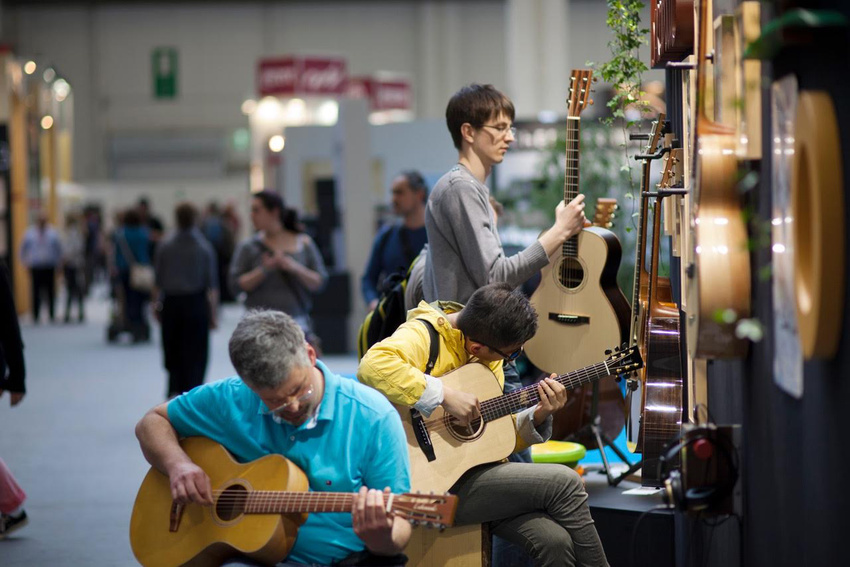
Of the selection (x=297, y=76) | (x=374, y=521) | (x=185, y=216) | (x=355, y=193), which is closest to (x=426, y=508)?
(x=374, y=521)

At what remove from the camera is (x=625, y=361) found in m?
3.48

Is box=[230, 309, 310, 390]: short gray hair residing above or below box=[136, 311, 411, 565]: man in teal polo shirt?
above

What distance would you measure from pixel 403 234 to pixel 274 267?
75 centimetres

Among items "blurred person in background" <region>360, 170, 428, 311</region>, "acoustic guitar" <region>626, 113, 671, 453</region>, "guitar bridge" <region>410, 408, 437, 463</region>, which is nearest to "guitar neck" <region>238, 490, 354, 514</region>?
"guitar bridge" <region>410, 408, 437, 463</region>

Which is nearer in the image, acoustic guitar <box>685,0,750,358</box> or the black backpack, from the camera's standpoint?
acoustic guitar <box>685,0,750,358</box>

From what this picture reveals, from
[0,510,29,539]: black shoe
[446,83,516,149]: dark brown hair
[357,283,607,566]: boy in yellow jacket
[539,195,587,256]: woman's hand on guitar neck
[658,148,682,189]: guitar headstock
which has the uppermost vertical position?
[446,83,516,149]: dark brown hair

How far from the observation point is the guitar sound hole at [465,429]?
343cm

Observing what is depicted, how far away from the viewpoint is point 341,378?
114 inches

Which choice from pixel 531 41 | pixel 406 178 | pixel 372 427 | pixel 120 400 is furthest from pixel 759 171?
pixel 531 41

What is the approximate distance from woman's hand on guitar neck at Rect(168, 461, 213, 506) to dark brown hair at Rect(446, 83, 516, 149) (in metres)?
1.48

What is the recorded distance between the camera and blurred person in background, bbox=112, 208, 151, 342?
1326 cm

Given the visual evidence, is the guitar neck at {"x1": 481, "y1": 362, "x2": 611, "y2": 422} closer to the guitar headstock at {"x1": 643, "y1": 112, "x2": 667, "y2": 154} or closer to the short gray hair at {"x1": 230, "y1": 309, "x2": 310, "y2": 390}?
the guitar headstock at {"x1": 643, "y1": 112, "x2": 667, "y2": 154}

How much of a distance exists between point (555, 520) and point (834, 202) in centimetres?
173

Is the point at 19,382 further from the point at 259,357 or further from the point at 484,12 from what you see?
the point at 484,12
